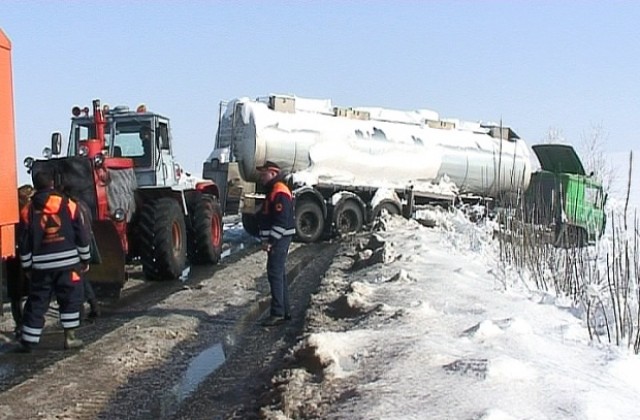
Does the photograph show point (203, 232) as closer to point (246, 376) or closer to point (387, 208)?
point (246, 376)

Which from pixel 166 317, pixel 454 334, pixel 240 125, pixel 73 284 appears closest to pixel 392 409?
pixel 454 334

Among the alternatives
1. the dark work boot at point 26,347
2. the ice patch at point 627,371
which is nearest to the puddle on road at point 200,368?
the dark work boot at point 26,347

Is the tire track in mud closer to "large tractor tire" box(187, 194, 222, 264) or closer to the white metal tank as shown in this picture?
"large tractor tire" box(187, 194, 222, 264)

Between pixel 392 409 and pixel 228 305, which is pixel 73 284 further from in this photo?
pixel 392 409

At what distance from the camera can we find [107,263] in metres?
10.4

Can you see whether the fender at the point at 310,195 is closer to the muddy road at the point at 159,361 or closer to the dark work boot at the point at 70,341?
the muddy road at the point at 159,361

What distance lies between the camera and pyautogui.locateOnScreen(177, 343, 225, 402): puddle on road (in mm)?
6512

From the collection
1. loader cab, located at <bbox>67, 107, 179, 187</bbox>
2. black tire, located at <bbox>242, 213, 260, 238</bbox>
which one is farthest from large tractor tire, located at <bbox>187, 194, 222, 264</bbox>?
black tire, located at <bbox>242, 213, 260, 238</bbox>

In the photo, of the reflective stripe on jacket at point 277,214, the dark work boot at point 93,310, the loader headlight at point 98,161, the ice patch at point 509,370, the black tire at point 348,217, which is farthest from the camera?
the black tire at point 348,217

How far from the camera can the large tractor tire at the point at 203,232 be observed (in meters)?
14.4

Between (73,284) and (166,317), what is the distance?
1711 mm

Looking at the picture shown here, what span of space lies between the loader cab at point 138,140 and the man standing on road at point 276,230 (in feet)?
15.1

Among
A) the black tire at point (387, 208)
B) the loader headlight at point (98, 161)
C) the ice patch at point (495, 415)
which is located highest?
the loader headlight at point (98, 161)

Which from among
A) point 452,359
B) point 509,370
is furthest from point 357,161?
point 509,370
